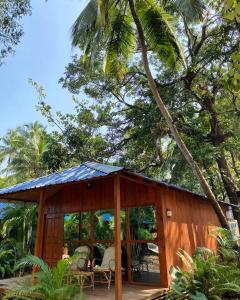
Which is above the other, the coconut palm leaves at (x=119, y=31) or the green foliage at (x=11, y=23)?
the coconut palm leaves at (x=119, y=31)

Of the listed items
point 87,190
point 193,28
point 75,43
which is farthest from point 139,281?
point 193,28

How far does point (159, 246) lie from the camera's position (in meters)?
7.45

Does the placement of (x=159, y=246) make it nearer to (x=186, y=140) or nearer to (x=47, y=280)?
(x=47, y=280)

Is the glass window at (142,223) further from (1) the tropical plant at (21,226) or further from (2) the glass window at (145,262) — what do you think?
(1) the tropical plant at (21,226)

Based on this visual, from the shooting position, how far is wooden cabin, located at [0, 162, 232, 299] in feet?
24.2

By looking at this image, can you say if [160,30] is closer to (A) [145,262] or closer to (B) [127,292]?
(A) [145,262]

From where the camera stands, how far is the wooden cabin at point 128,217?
7.38 m

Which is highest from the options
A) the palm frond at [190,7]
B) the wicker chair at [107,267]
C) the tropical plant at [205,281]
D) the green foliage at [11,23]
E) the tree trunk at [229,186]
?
the palm frond at [190,7]

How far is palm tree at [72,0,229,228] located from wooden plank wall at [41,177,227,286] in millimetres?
971

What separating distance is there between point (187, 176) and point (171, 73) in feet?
15.4

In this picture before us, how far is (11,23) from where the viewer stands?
6484 mm

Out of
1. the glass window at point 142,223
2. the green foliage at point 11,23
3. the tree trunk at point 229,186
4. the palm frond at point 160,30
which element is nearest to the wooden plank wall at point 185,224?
the glass window at point 142,223

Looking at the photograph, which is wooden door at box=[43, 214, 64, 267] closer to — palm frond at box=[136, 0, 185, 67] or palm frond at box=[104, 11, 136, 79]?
palm frond at box=[104, 11, 136, 79]

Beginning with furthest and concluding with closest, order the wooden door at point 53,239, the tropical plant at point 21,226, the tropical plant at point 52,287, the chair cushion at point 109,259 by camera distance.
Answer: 1. the tropical plant at point 21,226
2. the wooden door at point 53,239
3. the chair cushion at point 109,259
4. the tropical plant at point 52,287
